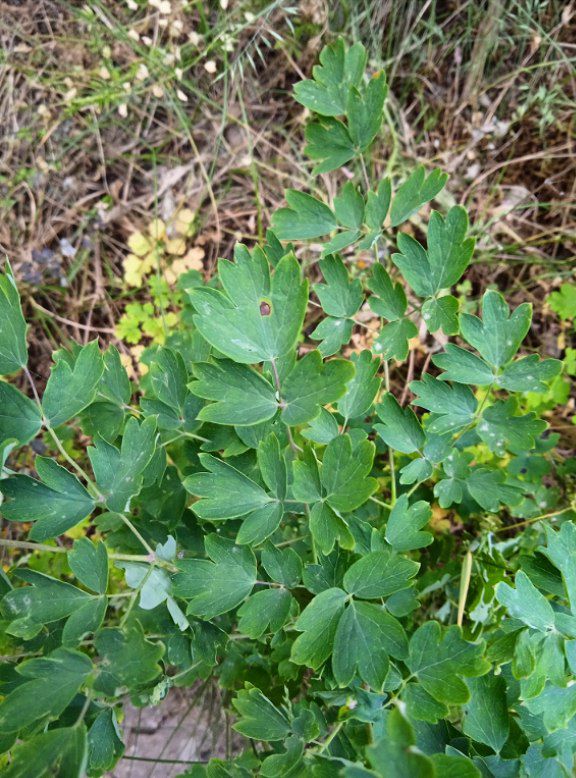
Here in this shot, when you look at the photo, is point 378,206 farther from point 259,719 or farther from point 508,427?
point 259,719

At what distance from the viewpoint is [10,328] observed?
3.84 feet

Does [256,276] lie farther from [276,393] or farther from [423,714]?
[423,714]

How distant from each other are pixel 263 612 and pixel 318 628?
5.2 inches

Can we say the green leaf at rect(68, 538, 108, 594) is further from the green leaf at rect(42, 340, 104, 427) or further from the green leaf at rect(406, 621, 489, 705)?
the green leaf at rect(406, 621, 489, 705)

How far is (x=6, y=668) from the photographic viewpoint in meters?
1.24

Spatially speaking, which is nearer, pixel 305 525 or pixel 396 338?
pixel 396 338

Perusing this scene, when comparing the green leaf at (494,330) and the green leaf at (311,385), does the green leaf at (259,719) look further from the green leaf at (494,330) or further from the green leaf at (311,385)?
the green leaf at (494,330)

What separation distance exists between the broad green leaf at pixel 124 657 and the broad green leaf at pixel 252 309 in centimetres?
54


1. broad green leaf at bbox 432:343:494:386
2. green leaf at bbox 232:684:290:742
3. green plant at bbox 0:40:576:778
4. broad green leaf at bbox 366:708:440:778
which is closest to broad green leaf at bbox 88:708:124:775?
green plant at bbox 0:40:576:778

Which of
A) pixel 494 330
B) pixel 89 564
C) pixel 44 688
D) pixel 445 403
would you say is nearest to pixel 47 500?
pixel 89 564

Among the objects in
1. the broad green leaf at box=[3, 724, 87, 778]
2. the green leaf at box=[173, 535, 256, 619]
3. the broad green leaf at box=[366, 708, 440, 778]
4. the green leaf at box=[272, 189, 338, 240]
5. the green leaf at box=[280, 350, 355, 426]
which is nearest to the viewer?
the broad green leaf at box=[366, 708, 440, 778]

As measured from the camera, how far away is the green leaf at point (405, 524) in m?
1.29

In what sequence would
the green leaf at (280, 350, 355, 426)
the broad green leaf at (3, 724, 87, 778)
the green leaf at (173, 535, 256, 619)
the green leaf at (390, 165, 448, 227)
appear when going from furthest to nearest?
the green leaf at (390, 165, 448, 227) → the green leaf at (173, 535, 256, 619) → the green leaf at (280, 350, 355, 426) → the broad green leaf at (3, 724, 87, 778)

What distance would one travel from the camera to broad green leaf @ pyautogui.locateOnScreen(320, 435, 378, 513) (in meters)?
1.09
